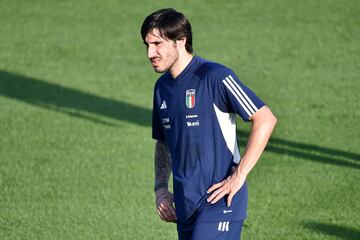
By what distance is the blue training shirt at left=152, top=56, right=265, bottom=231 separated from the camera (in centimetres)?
587

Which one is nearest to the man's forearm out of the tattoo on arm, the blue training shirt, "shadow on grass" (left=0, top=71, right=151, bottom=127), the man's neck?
the blue training shirt

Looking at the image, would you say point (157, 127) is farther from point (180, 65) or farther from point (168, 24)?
point (168, 24)

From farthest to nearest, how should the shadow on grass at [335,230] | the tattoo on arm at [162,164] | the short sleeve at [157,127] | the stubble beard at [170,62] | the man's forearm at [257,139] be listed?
1. the shadow on grass at [335,230]
2. the tattoo on arm at [162,164]
3. the short sleeve at [157,127]
4. the stubble beard at [170,62]
5. the man's forearm at [257,139]

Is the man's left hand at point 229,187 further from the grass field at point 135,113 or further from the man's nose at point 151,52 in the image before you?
the grass field at point 135,113

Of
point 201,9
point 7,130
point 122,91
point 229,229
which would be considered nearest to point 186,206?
point 229,229

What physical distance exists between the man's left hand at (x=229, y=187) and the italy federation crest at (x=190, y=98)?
0.52m

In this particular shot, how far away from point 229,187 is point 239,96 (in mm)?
593

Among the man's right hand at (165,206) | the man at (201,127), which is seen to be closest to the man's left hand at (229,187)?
the man at (201,127)

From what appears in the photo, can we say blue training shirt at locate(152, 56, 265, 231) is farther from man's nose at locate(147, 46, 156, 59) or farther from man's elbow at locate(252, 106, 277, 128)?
man's nose at locate(147, 46, 156, 59)

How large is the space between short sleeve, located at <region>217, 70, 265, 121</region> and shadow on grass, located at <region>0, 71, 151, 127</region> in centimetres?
667

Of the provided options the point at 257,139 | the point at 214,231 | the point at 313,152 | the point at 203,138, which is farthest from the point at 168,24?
the point at 313,152

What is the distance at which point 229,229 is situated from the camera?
593cm

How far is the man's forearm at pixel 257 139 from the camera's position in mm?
5688

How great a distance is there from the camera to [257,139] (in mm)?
5680
